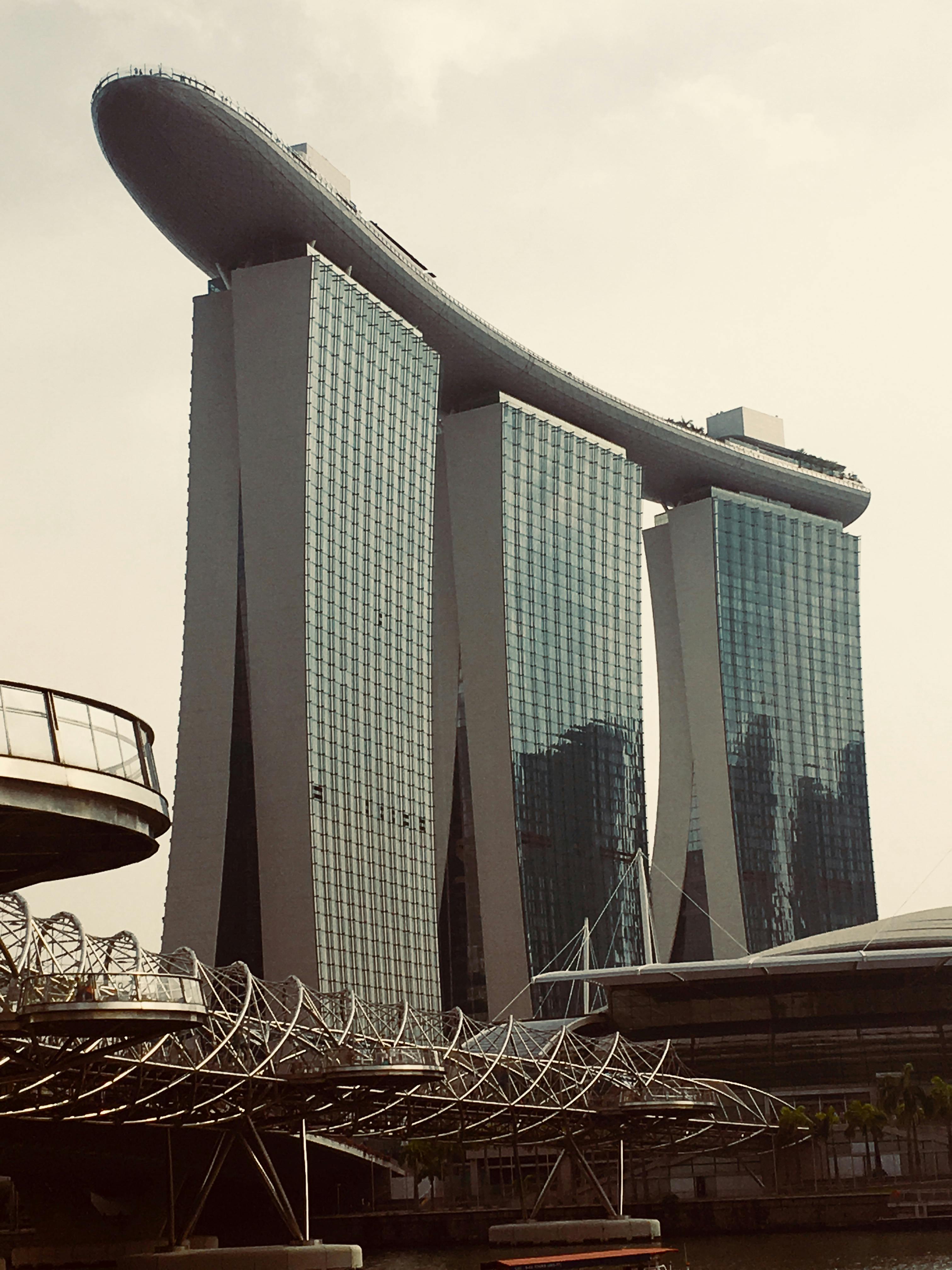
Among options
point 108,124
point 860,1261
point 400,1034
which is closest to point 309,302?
point 108,124

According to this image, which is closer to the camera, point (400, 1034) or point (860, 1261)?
point (860, 1261)

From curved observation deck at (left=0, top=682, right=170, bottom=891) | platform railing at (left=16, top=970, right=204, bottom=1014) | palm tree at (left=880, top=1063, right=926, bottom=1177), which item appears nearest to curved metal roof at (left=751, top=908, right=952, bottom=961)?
palm tree at (left=880, top=1063, right=926, bottom=1177)

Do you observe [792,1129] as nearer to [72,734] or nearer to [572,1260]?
[572,1260]

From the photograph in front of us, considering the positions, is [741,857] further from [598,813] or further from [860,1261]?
[860,1261]

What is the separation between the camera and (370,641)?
116875mm

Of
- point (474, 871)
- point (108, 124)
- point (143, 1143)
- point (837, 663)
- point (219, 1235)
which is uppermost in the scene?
point (108, 124)

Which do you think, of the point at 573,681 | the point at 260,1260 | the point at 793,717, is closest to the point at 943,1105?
the point at 260,1260

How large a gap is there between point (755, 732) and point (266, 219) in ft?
243

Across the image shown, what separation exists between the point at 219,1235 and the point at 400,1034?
34.4 m

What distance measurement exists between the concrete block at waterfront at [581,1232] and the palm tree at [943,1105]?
22804 mm

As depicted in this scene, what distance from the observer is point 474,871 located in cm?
14062

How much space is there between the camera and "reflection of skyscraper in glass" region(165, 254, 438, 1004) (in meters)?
109

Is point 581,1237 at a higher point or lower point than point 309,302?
lower

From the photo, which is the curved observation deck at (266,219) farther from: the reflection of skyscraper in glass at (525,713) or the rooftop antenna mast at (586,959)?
the rooftop antenna mast at (586,959)
